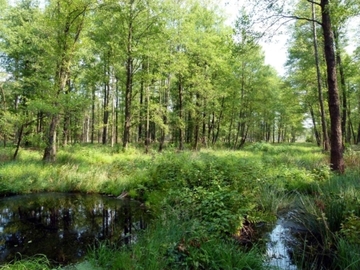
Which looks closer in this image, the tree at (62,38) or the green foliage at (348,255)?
the green foliage at (348,255)

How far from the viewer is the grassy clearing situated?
142 inches

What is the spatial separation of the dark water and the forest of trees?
4.33m

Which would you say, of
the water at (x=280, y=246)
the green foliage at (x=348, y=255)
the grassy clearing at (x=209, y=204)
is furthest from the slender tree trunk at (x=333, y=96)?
the green foliage at (x=348, y=255)

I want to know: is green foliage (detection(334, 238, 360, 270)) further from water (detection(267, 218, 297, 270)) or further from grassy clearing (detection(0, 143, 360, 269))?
water (detection(267, 218, 297, 270))

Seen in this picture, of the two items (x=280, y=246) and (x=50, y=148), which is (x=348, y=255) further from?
(x=50, y=148)

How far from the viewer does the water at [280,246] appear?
382 cm

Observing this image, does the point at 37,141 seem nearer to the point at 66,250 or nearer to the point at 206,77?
the point at 66,250

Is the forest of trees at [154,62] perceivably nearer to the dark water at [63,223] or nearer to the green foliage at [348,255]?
the dark water at [63,223]

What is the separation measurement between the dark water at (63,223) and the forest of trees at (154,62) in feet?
14.2

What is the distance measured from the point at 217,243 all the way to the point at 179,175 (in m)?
3.68

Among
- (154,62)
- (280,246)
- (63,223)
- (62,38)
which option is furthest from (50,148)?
(280,246)

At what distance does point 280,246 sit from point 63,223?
185 inches

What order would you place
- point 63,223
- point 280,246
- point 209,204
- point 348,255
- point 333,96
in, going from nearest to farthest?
1. point 348,255
2. point 280,246
3. point 209,204
4. point 63,223
5. point 333,96

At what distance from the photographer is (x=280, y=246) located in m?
4.49
